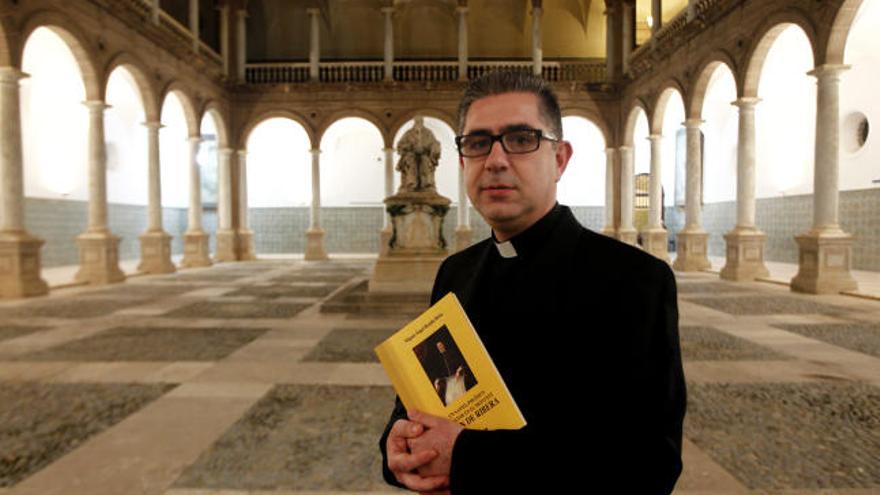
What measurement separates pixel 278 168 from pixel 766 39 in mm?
17005

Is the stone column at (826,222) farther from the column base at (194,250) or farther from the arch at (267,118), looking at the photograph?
the column base at (194,250)

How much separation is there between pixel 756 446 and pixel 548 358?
7.90 ft

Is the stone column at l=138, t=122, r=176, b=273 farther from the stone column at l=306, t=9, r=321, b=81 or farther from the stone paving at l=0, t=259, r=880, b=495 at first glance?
the stone column at l=306, t=9, r=321, b=81

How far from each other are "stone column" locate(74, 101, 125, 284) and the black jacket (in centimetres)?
1229

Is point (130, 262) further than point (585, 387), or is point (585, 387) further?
point (130, 262)

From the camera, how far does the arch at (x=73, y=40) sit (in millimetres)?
9633

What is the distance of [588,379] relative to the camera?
3.80ft

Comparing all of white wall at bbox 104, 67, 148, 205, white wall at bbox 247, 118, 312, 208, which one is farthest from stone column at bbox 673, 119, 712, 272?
white wall at bbox 104, 67, 148, 205

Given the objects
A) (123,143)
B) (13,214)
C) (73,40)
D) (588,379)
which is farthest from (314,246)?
(588,379)

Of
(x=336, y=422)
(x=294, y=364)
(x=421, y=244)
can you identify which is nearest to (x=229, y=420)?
(x=336, y=422)

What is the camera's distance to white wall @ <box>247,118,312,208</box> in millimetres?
21656

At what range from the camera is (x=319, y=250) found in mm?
18906

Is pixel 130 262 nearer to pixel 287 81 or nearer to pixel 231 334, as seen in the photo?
pixel 287 81

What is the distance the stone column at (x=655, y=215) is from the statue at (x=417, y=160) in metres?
8.88
